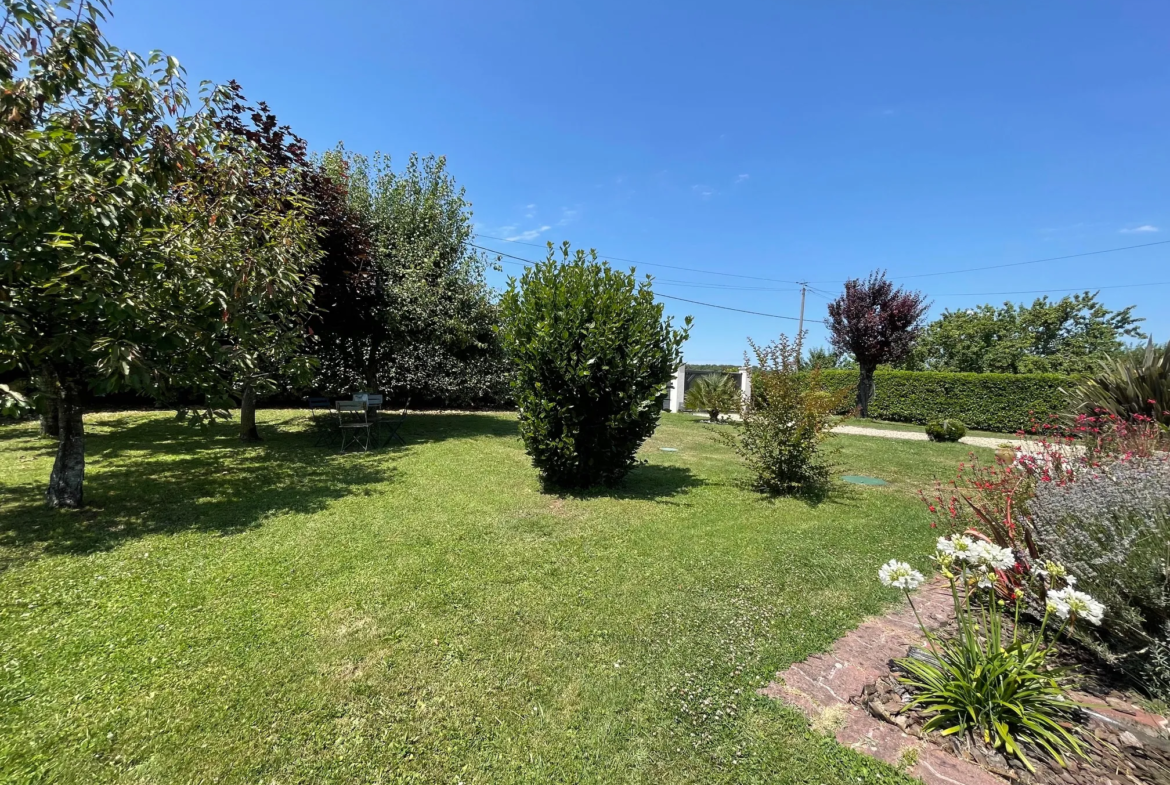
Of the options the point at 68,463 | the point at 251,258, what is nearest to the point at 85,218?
the point at 251,258

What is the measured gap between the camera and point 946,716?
193 centimetres

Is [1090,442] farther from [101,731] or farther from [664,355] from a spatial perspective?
[101,731]

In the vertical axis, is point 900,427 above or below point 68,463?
below

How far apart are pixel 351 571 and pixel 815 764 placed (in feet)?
10.3

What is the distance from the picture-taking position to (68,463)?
455 centimetres

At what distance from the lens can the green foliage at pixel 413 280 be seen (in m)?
10.3

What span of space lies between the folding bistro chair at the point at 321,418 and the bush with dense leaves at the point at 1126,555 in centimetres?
974

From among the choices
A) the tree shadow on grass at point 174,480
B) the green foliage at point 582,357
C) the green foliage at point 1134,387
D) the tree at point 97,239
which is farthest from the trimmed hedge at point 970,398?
the tree at point 97,239

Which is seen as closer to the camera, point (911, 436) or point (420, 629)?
point (420, 629)

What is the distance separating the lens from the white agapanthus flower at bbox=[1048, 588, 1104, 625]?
1.70 metres

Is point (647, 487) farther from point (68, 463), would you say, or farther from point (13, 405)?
point (68, 463)

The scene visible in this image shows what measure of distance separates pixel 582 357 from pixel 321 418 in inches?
357

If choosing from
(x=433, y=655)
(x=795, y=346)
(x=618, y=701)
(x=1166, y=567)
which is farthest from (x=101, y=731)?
(x=795, y=346)

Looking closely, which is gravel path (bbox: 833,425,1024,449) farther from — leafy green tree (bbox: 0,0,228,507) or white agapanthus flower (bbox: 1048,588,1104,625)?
leafy green tree (bbox: 0,0,228,507)
